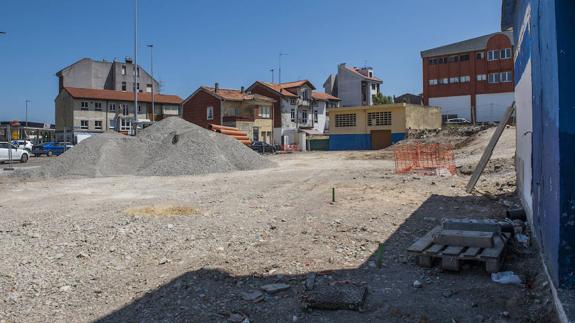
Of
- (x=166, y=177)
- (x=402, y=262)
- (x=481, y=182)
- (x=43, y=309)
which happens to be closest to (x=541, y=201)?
(x=402, y=262)

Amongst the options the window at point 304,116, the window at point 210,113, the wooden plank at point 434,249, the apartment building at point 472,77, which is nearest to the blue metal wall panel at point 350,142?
the window at point 304,116

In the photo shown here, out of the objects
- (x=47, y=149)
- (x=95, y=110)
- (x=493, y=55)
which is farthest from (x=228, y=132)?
(x=95, y=110)

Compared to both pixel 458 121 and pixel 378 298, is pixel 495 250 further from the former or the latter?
pixel 458 121

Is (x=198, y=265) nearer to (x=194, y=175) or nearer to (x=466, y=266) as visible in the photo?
(x=466, y=266)

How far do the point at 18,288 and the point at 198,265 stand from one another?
2.10 meters

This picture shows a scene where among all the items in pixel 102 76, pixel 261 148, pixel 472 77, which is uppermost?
pixel 102 76

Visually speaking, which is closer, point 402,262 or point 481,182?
point 402,262

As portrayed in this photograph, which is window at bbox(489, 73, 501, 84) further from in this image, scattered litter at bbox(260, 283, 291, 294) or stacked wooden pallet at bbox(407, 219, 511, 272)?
scattered litter at bbox(260, 283, 291, 294)

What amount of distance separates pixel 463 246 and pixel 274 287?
2.36m

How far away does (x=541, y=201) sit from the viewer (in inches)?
220

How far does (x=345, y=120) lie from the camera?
176ft

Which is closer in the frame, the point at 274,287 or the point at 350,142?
the point at 274,287

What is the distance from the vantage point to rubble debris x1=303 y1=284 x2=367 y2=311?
4723 millimetres

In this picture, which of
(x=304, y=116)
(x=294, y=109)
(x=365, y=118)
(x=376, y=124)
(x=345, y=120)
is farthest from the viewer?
(x=304, y=116)
